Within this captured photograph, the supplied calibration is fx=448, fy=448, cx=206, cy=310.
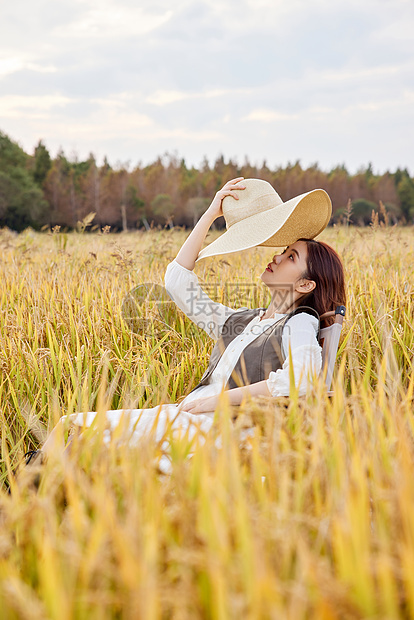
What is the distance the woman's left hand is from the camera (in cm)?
163

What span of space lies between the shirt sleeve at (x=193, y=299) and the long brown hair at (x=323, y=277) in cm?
47

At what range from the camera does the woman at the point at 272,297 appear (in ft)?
5.56

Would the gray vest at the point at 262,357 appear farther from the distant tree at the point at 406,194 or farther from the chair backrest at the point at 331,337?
the distant tree at the point at 406,194

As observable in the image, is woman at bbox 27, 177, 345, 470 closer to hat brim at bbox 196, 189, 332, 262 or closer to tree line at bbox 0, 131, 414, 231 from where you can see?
hat brim at bbox 196, 189, 332, 262

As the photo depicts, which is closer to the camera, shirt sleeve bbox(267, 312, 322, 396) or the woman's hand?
shirt sleeve bbox(267, 312, 322, 396)

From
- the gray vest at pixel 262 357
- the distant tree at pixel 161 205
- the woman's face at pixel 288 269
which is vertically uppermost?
the distant tree at pixel 161 205

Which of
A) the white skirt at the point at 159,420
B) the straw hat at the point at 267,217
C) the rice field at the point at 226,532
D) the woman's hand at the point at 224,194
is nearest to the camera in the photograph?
the rice field at the point at 226,532

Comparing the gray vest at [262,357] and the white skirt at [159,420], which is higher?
the gray vest at [262,357]

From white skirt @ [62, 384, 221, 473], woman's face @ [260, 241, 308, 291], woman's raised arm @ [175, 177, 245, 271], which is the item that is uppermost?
woman's raised arm @ [175, 177, 245, 271]

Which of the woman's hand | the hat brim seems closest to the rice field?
the hat brim

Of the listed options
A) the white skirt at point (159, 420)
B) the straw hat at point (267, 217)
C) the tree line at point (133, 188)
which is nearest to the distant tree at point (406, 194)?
the tree line at point (133, 188)

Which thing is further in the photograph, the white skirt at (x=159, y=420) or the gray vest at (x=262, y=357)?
→ the gray vest at (x=262, y=357)

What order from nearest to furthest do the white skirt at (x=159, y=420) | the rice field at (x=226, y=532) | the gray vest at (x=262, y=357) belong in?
the rice field at (x=226, y=532)
the white skirt at (x=159, y=420)
the gray vest at (x=262, y=357)

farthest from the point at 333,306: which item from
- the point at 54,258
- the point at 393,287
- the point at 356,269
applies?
the point at 54,258
